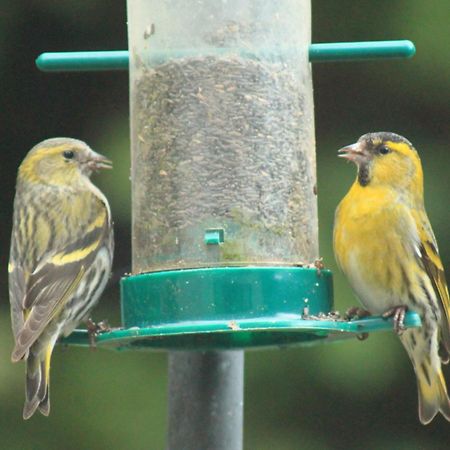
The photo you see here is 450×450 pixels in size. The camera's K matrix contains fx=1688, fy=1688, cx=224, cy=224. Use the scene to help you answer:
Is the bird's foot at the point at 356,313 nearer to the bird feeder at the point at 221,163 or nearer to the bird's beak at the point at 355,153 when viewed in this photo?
the bird feeder at the point at 221,163

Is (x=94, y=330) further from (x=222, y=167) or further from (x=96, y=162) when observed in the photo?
(x=96, y=162)

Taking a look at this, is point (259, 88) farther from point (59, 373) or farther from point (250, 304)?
point (59, 373)

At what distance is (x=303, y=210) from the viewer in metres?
6.54

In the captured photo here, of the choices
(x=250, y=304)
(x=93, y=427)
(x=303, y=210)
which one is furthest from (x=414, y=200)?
(x=93, y=427)

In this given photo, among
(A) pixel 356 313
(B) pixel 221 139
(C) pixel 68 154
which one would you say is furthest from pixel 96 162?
(A) pixel 356 313

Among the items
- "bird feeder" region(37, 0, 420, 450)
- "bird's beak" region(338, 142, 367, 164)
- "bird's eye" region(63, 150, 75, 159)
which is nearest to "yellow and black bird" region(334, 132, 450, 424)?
"bird's beak" region(338, 142, 367, 164)

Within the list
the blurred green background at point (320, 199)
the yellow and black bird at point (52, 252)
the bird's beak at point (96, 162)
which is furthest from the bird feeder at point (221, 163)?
the blurred green background at point (320, 199)

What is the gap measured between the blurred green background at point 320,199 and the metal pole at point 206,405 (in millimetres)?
1398

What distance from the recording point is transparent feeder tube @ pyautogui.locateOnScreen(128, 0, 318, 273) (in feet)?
20.8

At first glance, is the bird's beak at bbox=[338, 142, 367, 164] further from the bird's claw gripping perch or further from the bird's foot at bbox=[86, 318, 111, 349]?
the bird's foot at bbox=[86, 318, 111, 349]

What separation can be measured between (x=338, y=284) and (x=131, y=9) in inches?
59.2

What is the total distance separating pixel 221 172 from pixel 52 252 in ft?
2.74

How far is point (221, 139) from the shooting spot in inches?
252

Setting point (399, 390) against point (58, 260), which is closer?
point (58, 260)
